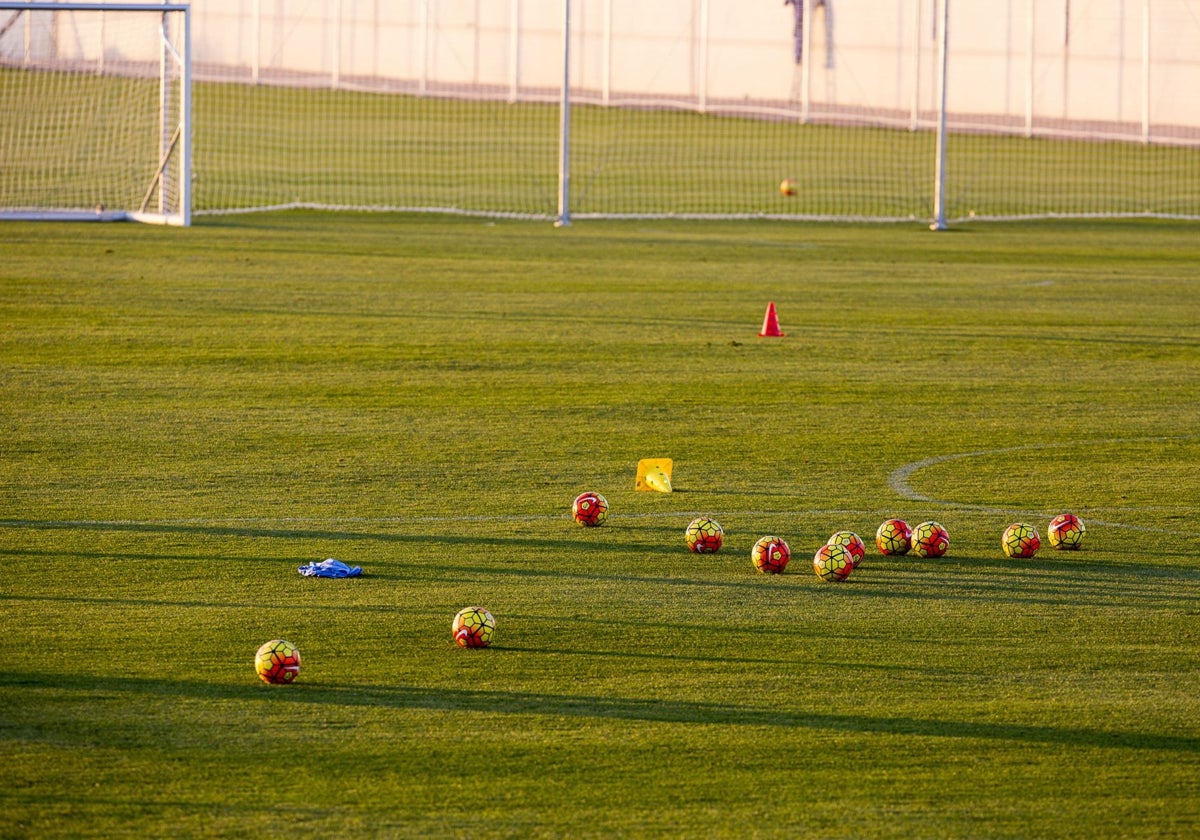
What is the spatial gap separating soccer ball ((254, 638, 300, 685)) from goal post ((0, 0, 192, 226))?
50.8 ft

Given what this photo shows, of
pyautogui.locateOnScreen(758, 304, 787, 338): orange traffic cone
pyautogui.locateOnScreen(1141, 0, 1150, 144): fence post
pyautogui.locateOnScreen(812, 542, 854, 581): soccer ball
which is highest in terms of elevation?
pyautogui.locateOnScreen(1141, 0, 1150, 144): fence post

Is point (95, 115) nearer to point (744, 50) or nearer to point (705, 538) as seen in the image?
point (744, 50)

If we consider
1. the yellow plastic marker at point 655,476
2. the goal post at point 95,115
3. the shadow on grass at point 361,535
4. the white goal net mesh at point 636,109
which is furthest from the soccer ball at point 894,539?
the white goal net mesh at point 636,109

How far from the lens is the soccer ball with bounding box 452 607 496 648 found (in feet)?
19.2

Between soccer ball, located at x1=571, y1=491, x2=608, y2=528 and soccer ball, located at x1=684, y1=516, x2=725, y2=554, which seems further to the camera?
soccer ball, located at x1=571, y1=491, x2=608, y2=528

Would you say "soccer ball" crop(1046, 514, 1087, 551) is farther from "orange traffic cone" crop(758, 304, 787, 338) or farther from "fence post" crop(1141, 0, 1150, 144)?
"fence post" crop(1141, 0, 1150, 144)

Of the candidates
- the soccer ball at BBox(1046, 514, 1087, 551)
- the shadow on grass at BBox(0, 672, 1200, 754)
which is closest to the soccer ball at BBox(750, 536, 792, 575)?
the soccer ball at BBox(1046, 514, 1087, 551)

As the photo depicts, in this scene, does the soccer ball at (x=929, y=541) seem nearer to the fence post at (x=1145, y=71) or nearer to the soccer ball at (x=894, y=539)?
the soccer ball at (x=894, y=539)

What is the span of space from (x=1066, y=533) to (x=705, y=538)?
1.52m

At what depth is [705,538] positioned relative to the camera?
723 cm

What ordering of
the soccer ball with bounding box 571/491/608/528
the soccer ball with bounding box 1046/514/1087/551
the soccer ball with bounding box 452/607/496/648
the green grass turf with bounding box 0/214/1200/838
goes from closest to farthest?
the green grass turf with bounding box 0/214/1200/838, the soccer ball with bounding box 452/607/496/648, the soccer ball with bounding box 1046/514/1087/551, the soccer ball with bounding box 571/491/608/528

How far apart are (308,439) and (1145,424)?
4.82m

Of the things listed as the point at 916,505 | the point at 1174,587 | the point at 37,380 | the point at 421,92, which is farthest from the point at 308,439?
the point at 421,92

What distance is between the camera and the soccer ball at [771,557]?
6.92 meters
